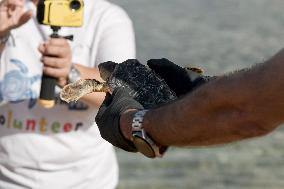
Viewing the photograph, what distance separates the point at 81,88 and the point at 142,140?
287 mm

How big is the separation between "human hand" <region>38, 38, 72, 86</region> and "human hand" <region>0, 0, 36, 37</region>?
13 cm

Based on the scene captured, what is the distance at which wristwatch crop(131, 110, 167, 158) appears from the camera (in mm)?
2408

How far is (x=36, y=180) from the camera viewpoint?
13.7 feet

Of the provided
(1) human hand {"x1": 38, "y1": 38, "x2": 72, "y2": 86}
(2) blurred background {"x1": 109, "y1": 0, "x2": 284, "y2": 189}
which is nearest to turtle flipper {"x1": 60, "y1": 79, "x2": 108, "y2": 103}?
(1) human hand {"x1": 38, "y1": 38, "x2": 72, "y2": 86}

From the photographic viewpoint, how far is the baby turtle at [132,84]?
253 centimetres

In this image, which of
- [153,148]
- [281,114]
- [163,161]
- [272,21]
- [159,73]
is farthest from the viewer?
[272,21]

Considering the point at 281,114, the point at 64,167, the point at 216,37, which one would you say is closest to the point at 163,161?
the point at 64,167

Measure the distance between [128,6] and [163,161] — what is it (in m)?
6.08

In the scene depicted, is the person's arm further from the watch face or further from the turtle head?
the turtle head

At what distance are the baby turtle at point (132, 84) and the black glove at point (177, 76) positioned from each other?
0.07 ft

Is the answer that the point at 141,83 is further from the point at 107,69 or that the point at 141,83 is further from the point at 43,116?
the point at 43,116

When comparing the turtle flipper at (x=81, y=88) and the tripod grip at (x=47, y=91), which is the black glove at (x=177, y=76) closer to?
the turtle flipper at (x=81, y=88)

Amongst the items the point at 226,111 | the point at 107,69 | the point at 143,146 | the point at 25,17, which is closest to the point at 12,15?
the point at 25,17

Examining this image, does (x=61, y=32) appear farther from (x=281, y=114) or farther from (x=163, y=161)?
(x=163, y=161)
